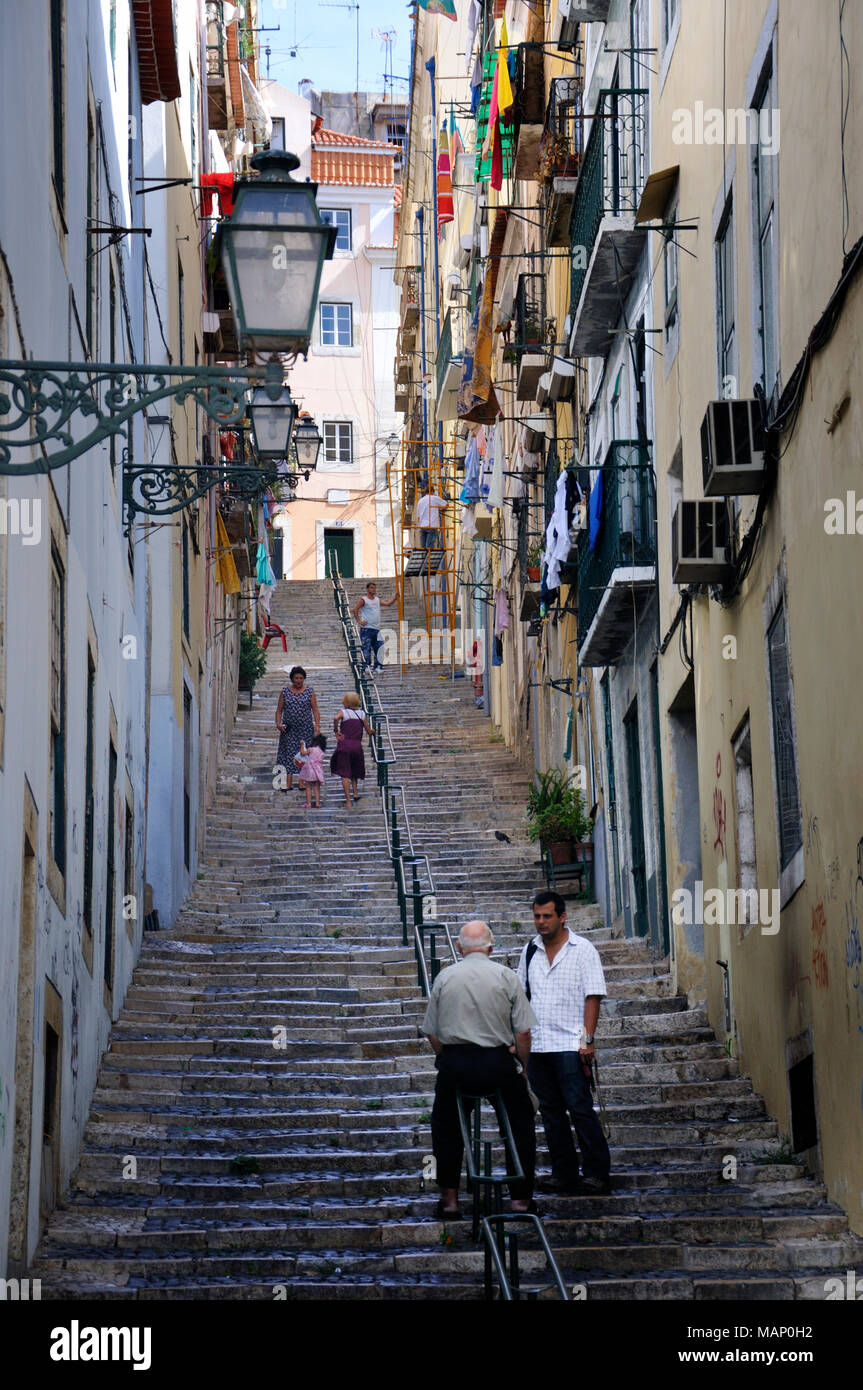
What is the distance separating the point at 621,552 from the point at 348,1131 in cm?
691

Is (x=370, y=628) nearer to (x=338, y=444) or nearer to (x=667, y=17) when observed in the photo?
(x=667, y=17)

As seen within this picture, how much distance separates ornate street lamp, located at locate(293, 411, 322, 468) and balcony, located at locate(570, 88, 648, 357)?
17.1 ft

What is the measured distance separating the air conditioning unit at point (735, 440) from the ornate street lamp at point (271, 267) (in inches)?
188

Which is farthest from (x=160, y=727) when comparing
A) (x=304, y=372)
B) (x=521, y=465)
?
(x=304, y=372)

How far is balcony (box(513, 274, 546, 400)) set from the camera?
24641 mm

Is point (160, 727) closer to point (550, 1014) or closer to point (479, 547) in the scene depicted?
point (550, 1014)

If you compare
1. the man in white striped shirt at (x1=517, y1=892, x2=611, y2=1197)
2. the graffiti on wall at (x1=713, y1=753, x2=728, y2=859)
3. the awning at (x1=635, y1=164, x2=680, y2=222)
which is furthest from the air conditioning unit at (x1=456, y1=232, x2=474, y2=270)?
the man in white striped shirt at (x1=517, y1=892, x2=611, y2=1197)

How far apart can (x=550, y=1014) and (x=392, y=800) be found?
10.8 m

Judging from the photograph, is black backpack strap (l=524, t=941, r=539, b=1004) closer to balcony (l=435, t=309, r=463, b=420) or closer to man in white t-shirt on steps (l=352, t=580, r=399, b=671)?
man in white t-shirt on steps (l=352, t=580, r=399, b=671)

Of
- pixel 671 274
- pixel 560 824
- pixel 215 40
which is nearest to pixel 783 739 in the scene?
pixel 671 274

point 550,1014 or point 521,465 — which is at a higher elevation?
point 521,465

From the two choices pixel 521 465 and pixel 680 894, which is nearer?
pixel 680 894

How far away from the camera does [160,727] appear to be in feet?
65.9

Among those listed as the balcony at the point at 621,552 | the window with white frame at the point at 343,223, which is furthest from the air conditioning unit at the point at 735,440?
the window with white frame at the point at 343,223
